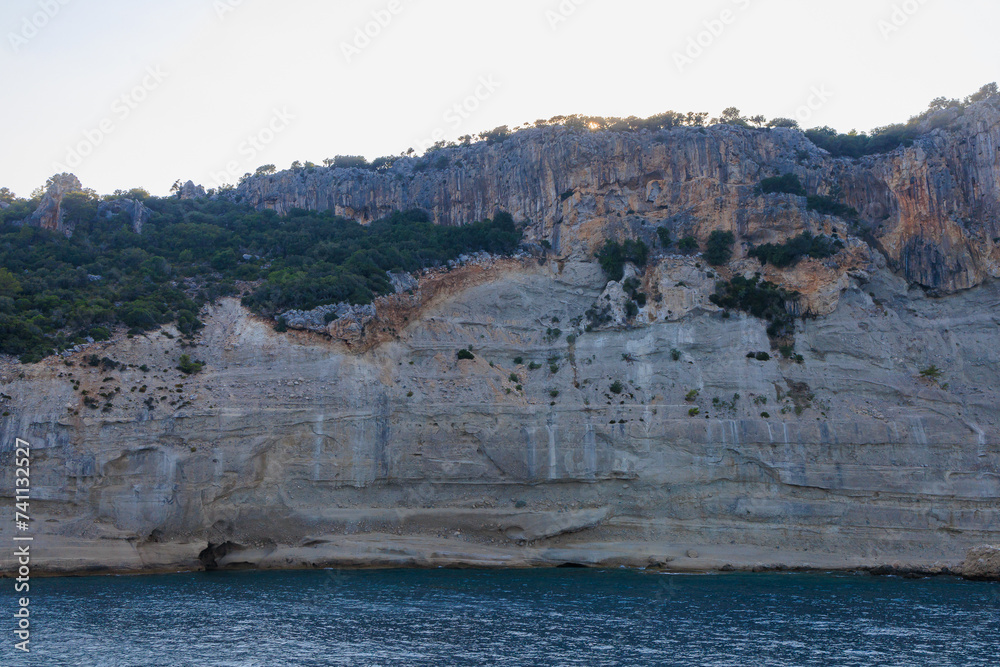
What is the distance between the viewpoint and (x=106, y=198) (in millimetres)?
53500

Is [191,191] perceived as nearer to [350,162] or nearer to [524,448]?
[350,162]

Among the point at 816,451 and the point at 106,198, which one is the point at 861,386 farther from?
the point at 106,198

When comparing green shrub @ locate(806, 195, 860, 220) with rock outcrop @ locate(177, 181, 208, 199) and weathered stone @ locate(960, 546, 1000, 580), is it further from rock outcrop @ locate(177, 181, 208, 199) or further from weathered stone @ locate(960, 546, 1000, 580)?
rock outcrop @ locate(177, 181, 208, 199)

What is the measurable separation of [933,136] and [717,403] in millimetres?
20652

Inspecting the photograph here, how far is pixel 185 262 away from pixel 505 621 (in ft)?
98.4

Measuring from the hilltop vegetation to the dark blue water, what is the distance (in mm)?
11762

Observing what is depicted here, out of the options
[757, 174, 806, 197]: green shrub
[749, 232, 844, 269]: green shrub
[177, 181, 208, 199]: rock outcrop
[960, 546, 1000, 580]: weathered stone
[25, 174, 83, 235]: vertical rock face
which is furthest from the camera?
[177, 181, 208, 199]: rock outcrop

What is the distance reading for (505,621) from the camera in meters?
23.1

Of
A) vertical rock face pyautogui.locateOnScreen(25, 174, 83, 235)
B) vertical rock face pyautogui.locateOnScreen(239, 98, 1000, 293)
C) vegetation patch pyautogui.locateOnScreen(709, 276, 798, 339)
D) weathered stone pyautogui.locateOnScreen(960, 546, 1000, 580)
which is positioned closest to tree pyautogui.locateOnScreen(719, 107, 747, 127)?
vertical rock face pyautogui.locateOnScreen(239, 98, 1000, 293)

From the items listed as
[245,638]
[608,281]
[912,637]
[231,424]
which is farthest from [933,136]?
[245,638]

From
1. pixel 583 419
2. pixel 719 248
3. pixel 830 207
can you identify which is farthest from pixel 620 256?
pixel 830 207

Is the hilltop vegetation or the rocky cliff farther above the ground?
the hilltop vegetation

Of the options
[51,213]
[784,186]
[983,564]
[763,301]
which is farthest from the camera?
[51,213]

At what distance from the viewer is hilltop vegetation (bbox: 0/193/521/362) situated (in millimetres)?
34812
